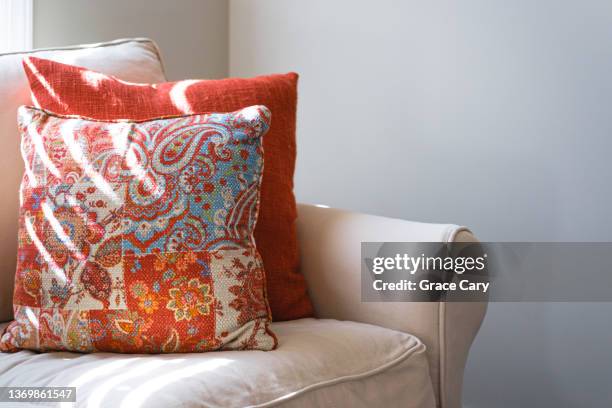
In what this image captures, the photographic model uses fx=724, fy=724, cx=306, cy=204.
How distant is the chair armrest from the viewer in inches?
51.5

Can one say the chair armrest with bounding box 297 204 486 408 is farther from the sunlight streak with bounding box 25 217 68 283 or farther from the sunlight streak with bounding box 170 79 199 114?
the sunlight streak with bounding box 25 217 68 283

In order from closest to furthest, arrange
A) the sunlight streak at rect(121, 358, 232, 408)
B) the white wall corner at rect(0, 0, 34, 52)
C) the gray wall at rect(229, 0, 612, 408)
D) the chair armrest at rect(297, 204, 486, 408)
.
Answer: the sunlight streak at rect(121, 358, 232, 408) → the chair armrest at rect(297, 204, 486, 408) → the gray wall at rect(229, 0, 612, 408) → the white wall corner at rect(0, 0, 34, 52)

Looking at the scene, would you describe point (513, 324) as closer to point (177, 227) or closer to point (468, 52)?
point (468, 52)

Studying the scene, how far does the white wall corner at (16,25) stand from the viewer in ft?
6.86

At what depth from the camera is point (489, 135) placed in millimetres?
1948

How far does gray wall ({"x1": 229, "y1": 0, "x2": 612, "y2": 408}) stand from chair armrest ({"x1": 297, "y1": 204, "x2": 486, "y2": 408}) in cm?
57

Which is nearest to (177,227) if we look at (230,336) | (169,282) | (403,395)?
(169,282)

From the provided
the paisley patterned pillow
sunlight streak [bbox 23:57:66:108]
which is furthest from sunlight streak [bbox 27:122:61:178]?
sunlight streak [bbox 23:57:66:108]

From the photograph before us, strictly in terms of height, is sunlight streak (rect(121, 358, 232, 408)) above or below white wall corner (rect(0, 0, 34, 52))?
below

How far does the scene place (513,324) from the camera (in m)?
1.91

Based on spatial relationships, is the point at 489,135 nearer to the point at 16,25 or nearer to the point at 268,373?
the point at 268,373

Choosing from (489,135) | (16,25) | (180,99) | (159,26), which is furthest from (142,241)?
(159,26)

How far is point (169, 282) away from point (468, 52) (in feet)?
4.00

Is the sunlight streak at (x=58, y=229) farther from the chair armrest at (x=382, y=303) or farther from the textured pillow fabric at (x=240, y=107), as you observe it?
the chair armrest at (x=382, y=303)
